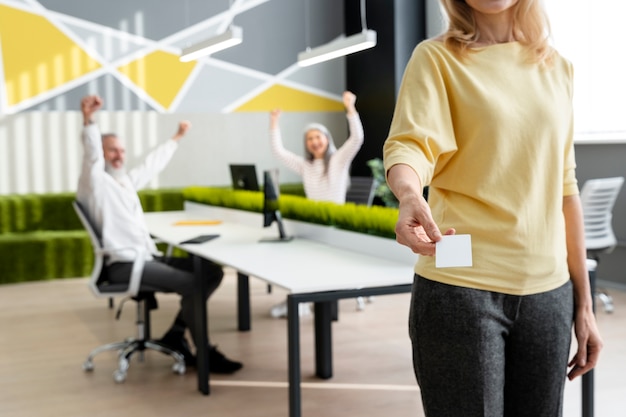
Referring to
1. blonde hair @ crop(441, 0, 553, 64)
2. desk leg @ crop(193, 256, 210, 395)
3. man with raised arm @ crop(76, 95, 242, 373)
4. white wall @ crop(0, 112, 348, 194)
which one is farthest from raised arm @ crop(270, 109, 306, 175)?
blonde hair @ crop(441, 0, 553, 64)

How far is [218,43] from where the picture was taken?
671cm

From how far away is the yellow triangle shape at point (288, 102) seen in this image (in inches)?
399

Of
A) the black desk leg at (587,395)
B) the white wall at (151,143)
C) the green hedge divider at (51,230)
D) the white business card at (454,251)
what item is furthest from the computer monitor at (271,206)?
the white wall at (151,143)

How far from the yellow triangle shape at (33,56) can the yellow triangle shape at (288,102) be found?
2.08 m

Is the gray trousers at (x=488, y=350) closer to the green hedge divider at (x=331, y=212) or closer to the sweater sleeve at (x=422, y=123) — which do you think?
the sweater sleeve at (x=422, y=123)

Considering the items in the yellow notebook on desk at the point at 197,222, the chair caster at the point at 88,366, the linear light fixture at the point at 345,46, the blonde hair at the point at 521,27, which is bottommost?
the chair caster at the point at 88,366

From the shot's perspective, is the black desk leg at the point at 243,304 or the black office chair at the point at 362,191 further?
the black office chair at the point at 362,191

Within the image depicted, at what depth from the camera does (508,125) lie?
139cm

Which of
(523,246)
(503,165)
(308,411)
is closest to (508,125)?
(503,165)

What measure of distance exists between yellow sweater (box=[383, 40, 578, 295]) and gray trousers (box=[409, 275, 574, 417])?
0.03 m

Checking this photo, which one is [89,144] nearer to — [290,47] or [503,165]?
[503,165]

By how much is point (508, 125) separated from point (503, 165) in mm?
69

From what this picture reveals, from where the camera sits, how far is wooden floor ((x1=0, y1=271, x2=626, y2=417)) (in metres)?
4.06

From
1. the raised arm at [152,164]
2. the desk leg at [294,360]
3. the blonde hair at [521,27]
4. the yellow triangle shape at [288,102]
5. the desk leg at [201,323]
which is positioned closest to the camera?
the blonde hair at [521,27]
